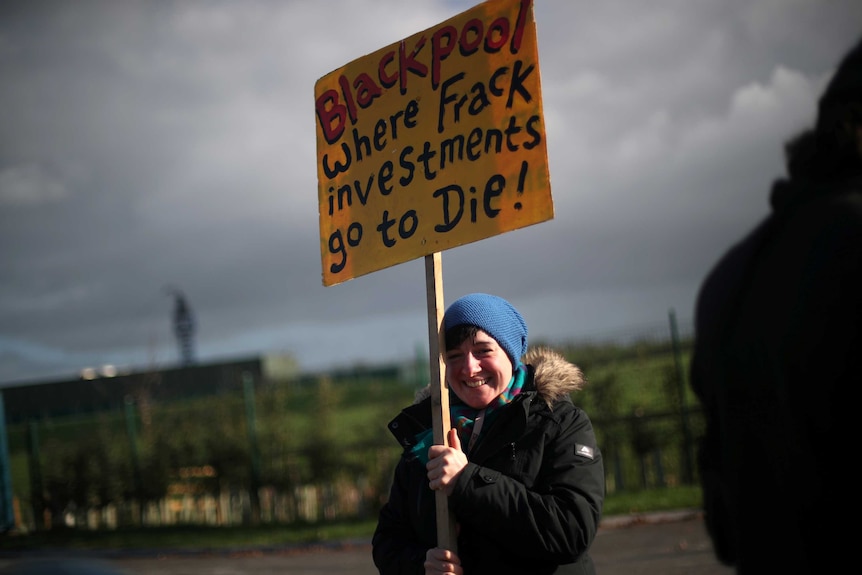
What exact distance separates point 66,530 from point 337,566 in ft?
23.0

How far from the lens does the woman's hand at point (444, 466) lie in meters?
2.64

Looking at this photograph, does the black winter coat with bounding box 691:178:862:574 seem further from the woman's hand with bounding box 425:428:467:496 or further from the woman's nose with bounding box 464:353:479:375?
the woman's nose with bounding box 464:353:479:375

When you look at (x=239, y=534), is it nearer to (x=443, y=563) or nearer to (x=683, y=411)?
(x=683, y=411)

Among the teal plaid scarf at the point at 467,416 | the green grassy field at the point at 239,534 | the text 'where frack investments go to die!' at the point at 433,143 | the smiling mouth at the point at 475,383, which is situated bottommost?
the green grassy field at the point at 239,534

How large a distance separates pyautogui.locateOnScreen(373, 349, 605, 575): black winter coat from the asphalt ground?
4.08 m

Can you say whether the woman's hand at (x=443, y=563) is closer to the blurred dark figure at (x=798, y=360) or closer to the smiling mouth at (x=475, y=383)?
the smiling mouth at (x=475, y=383)

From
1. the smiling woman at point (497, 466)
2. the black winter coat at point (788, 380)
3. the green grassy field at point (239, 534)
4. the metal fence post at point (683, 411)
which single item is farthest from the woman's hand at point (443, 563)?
the metal fence post at point (683, 411)

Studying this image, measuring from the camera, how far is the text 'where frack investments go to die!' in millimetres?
2867

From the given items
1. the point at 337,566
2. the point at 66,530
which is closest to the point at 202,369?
the point at 66,530

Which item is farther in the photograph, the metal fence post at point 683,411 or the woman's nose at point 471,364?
the metal fence post at point 683,411

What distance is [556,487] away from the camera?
105 inches

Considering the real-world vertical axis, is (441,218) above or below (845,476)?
above

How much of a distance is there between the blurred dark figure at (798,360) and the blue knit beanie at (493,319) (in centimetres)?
137

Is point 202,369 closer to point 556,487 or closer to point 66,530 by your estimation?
point 66,530
